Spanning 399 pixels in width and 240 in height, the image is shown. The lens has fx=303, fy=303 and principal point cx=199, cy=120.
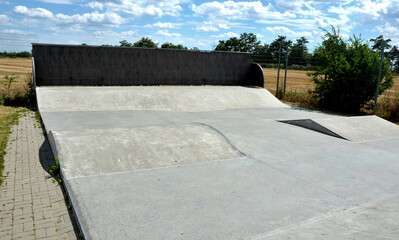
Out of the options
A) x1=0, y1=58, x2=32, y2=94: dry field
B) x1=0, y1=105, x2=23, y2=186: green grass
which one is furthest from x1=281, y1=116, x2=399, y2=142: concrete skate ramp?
x1=0, y1=58, x2=32, y2=94: dry field

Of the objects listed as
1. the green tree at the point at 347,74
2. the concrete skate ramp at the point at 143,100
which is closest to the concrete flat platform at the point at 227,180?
the concrete skate ramp at the point at 143,100

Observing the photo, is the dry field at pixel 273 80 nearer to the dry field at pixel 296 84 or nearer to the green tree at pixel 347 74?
the dry field at pixel 296 84

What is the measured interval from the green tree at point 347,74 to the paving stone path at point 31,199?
1164 centimetres

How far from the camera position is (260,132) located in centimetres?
820

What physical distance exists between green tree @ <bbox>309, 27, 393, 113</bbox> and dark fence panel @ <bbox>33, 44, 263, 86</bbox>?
4478 mm

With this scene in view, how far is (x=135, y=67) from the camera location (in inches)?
600

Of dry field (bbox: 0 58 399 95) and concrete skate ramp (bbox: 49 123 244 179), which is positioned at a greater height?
dry field (bbox: 0 58 399 95)

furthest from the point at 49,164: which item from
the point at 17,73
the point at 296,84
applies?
the point at 17,73

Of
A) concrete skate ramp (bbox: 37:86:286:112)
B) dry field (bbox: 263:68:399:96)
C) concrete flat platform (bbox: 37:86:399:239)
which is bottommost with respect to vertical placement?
concrete flat platform (bbox: 37:86:399:239)

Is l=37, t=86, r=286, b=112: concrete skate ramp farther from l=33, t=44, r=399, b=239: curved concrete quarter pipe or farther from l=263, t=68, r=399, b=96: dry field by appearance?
l=263, t=68, r=399, b=96: dry field

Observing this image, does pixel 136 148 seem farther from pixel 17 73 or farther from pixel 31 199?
pixel 17 73

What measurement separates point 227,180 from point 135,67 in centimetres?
1157

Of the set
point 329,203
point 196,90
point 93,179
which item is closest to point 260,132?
point 329,203

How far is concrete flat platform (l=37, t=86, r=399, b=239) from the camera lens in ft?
11.4
